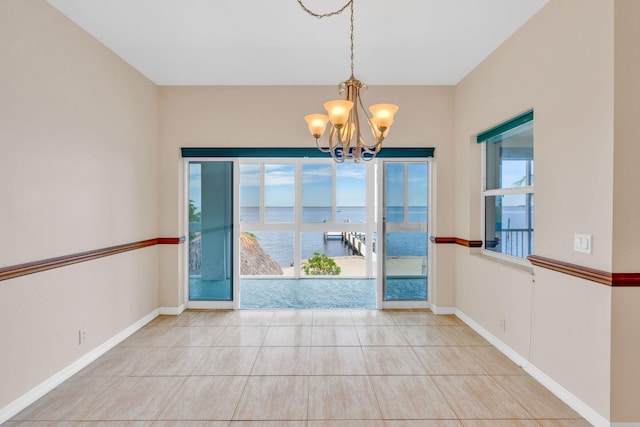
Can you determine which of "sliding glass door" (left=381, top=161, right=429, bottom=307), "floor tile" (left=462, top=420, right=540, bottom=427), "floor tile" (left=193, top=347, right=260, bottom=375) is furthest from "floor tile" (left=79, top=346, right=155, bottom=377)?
"sliding glass door" (left=381, top=161, right=429, bottom=307)

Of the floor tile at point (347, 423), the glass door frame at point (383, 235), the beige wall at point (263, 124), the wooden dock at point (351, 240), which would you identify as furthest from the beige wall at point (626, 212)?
the wooden dock at point (351, 240)

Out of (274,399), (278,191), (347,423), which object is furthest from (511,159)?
(278,191)

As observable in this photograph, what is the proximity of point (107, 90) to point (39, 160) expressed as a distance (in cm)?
107

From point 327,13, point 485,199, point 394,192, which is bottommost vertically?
point 485,199

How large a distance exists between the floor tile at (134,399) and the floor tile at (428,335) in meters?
2.08

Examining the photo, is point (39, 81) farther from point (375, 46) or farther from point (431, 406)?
point (431, 406)

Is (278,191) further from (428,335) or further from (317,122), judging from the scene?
(317,122)

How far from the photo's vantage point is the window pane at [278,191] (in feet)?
19.1

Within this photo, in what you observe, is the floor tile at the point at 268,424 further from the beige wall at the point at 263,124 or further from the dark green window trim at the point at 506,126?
the dark green window trim at the point at 506,126

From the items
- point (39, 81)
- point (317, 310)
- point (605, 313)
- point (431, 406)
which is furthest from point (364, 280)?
point (39, 81)

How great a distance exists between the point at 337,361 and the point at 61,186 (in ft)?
8.30

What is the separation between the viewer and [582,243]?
208cm

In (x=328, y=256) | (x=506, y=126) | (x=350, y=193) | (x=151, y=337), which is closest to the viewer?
(x=506, y=126)

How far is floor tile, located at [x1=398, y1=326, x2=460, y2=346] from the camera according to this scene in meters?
3.17
